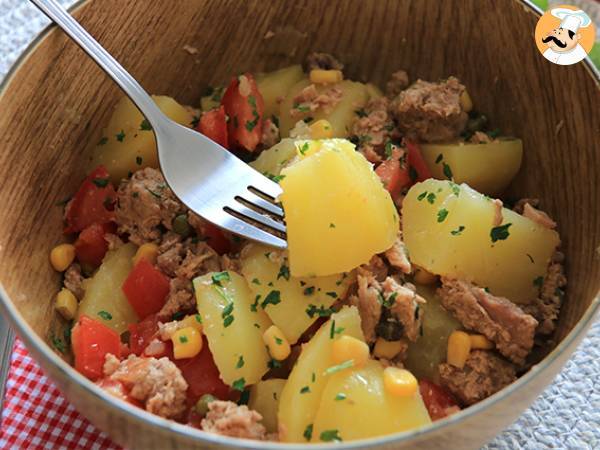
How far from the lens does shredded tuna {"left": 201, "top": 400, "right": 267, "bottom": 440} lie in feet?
8.05

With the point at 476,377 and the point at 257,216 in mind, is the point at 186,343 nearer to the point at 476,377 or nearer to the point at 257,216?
the point at 257,216

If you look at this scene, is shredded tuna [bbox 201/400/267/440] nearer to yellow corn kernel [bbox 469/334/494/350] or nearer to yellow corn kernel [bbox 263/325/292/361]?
yellow corn kernel [bbox 263/325/292/361]

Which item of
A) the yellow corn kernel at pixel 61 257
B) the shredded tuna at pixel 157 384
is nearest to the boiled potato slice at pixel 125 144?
the yellow corn kernel at pixel 61 257

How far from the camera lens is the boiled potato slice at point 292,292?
109 inches

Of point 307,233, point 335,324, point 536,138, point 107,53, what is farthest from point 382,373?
point 107,53

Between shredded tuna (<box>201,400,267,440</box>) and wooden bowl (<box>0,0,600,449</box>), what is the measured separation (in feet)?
0.92

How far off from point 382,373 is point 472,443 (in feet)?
1.29

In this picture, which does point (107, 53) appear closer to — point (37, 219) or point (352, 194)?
point (37, 219)

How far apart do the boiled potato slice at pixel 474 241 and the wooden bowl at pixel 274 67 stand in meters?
0.17

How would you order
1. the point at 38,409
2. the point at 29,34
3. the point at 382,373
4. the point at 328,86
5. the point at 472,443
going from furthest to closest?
1. the point at 29,34
2. the point at 328,86
3. the point at 38,409
4. the point at 382,373
5. the point at 472,443

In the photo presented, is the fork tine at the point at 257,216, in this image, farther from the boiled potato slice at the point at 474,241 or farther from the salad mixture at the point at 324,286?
the boiled potato slice at the point at 474,241

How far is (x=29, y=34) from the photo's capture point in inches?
163

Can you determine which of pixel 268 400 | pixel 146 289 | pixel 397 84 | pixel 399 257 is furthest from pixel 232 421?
pixel 397 84

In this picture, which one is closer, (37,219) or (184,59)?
(37,219)
